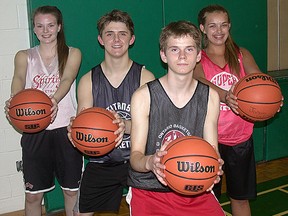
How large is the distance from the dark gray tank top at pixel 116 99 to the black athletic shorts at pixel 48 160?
370mm

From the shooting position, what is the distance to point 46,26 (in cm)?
297

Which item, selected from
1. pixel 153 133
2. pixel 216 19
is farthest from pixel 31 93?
pixel 216 19

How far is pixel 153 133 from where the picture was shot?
222cm

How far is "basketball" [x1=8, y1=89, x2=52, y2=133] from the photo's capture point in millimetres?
2729

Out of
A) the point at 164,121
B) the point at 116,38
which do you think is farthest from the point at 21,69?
the point at 164,121

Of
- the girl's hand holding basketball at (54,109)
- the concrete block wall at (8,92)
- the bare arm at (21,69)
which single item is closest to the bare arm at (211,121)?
the girl's hand holding basketball at (54,109)

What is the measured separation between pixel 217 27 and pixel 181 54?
2.72 ft

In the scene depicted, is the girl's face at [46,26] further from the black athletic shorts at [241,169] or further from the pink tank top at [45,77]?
the black athletic shorts at [241,169]

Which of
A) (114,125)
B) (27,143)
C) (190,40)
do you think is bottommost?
(27,143)

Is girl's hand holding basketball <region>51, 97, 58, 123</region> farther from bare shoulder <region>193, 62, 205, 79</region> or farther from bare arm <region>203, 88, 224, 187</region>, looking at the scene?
bare arm <region>203, 88, 224, 187</region>

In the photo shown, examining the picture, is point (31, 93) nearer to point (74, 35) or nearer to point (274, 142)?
point (74, 35)

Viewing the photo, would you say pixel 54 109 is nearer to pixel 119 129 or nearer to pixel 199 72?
pixel 119 129

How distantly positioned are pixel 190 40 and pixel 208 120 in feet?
1.50

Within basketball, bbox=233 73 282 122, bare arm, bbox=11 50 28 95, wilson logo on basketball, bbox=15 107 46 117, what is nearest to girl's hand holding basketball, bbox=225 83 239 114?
basketball, bbox=233 73 282 122
